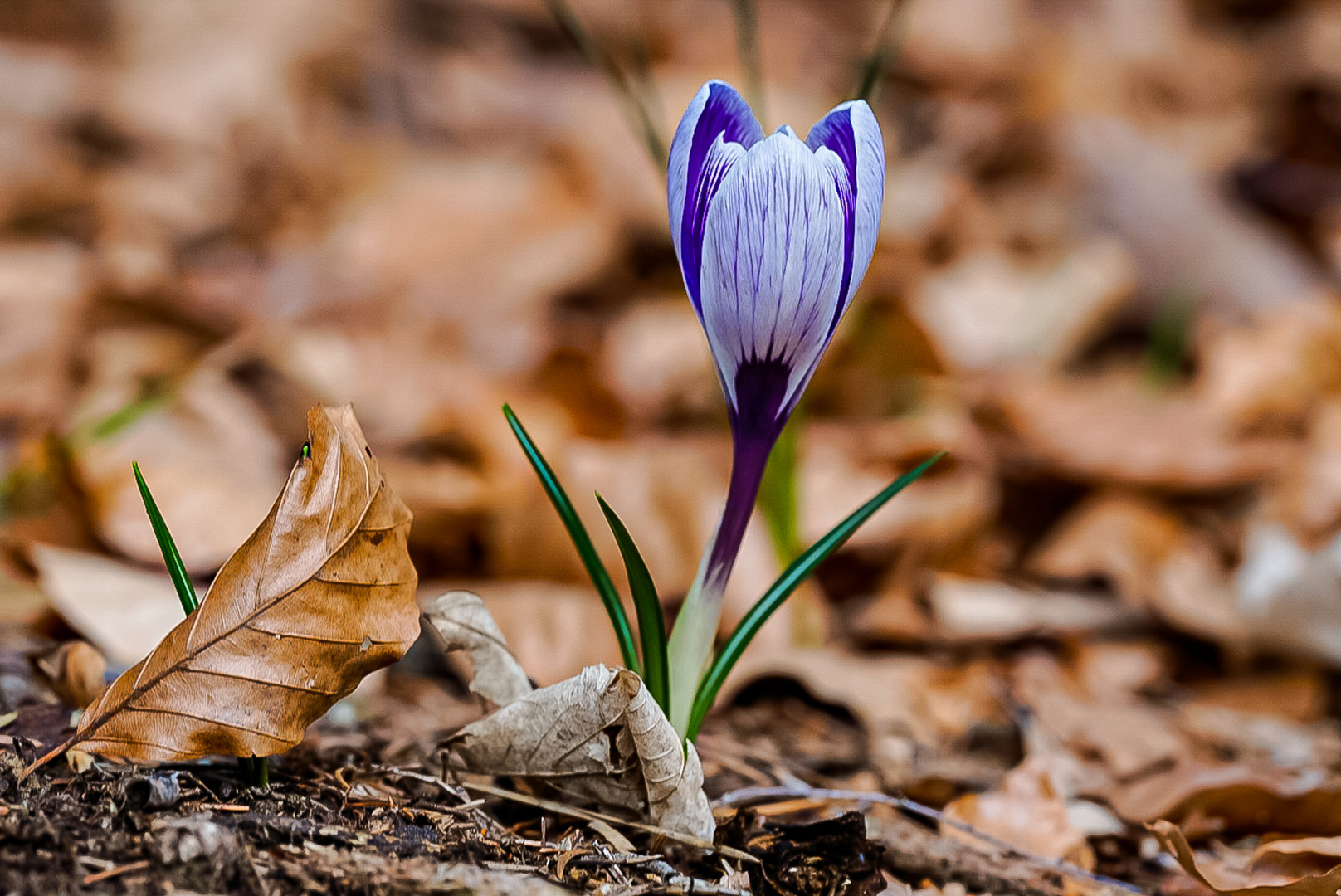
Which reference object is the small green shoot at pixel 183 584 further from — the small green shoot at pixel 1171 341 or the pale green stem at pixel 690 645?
the small green shoot at pixel 1171 341

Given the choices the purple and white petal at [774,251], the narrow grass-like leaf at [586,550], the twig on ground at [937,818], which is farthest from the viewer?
the twig on ground at [937,818]

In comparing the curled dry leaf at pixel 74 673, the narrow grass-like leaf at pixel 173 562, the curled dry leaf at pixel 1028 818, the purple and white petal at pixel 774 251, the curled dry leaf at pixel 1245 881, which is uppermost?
the purple and white petal at pixel 774 251

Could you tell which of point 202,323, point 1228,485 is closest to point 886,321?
point 1228,485

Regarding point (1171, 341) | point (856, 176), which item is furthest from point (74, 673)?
point (1171, 341)

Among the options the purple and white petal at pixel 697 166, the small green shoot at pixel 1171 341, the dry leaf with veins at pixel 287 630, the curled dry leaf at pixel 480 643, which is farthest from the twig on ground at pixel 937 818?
the small green shoot at pixel 1171 341

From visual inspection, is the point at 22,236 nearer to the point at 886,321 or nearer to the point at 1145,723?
the point at 886,321

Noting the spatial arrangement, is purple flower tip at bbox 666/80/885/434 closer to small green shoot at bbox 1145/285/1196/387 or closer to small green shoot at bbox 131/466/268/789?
small green shoot at bbox 131/466/268/789

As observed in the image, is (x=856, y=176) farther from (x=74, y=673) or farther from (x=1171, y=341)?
(x=1171, y=341)
